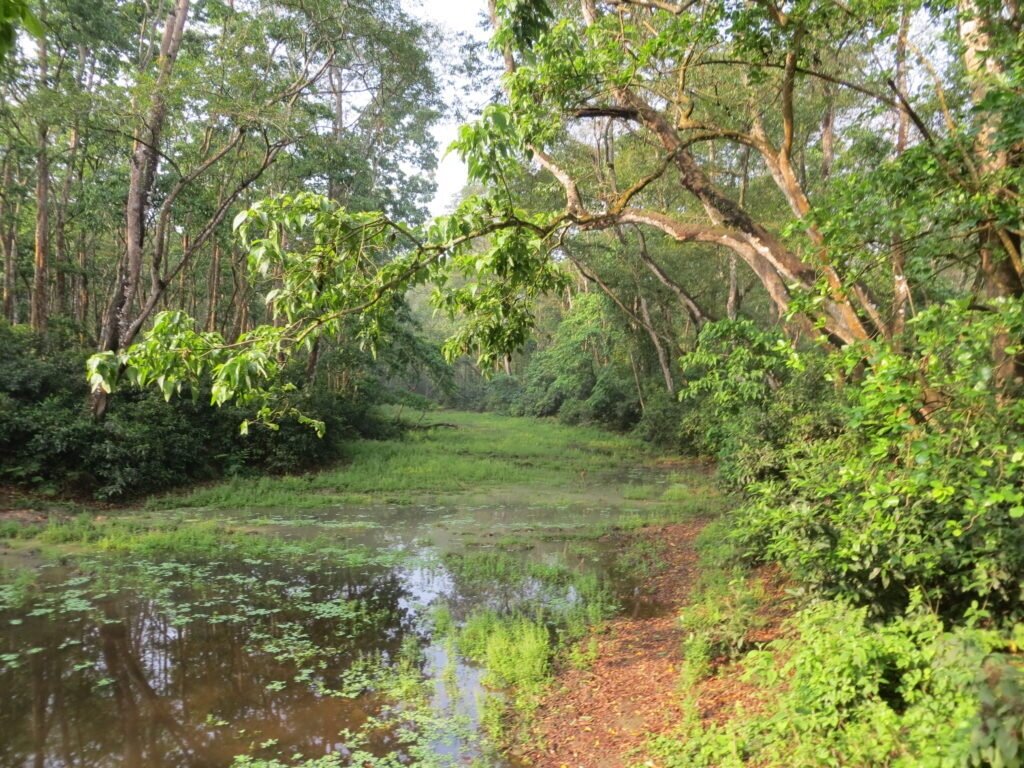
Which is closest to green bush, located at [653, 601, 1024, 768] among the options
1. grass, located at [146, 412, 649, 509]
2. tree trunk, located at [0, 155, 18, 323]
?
grass, located at [146, 412, 649, 509]

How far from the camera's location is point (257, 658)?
557 centimetres

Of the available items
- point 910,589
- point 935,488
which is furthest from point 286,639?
point 935,488

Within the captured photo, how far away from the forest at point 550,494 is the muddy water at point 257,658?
1.6 inches

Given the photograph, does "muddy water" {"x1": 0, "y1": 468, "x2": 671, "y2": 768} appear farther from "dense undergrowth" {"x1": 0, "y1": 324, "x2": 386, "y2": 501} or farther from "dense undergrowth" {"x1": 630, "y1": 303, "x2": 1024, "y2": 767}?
"dense undergrowth" {"x1": 0, "y1": 324, "x2": 386, "y2": 501}

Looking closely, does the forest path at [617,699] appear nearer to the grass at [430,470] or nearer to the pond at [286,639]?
the pond at [286,639]

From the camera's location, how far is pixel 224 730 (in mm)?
4422

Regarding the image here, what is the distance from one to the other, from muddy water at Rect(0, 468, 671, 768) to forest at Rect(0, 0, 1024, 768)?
0.04 metres

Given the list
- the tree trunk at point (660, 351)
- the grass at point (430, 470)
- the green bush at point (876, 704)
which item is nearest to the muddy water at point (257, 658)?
the green bush at point (876, 704)

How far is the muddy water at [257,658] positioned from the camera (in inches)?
168

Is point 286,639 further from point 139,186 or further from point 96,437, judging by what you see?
point 139,186

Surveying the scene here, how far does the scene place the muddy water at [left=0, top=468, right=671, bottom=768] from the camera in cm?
426

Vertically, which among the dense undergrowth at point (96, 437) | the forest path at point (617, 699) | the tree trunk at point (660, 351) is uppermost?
the tree trunk at point (660, 351)

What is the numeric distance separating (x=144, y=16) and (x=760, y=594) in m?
16.8

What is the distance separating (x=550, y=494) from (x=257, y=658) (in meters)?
9.62
